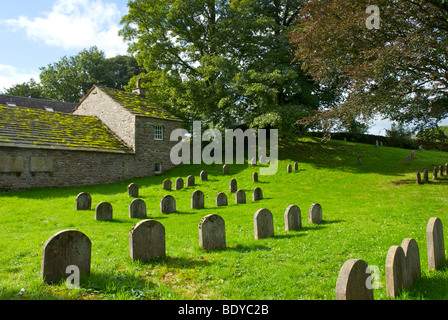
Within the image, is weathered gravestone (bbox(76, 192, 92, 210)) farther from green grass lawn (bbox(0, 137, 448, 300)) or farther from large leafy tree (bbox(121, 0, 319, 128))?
large leafy tree (bbox(121, 0, 319, 128))

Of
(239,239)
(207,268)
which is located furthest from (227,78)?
(207,268)

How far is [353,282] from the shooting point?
352cm

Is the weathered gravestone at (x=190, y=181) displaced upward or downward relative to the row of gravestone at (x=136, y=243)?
upward

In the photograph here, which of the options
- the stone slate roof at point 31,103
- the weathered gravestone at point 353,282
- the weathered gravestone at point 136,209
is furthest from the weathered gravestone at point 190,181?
the stone slate roof at point 31,103

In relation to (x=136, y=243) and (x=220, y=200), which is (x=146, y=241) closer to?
(x=136, y=243)

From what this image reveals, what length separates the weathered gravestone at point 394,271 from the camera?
13.3ft

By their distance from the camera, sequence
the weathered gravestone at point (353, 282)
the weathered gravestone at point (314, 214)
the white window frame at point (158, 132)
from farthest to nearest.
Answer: the white window frame at point (158, 132)
the weathered gravestone at point (314, 214)
the weathered gravestone at point (353, 282)

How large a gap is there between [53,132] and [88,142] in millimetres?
2440

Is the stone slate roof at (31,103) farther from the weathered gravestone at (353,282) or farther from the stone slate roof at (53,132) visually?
the weathered gravestone at (353,282)

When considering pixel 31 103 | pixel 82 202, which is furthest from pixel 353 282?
pixel 31 103

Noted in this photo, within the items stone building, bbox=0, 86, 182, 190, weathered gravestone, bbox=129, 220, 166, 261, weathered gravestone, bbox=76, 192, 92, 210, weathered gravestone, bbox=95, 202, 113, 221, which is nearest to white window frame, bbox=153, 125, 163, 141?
stone building, bbox=0, 86, 182, 190

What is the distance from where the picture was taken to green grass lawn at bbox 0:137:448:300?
4.55 metres

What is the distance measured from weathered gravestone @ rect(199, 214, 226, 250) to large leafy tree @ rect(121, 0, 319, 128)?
1981cm

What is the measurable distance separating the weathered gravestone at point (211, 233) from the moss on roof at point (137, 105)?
65.6 feet
